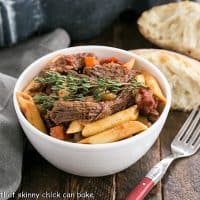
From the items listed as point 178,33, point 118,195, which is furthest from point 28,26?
point 118,195

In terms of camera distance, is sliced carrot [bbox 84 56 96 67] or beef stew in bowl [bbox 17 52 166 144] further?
sliced carrot [bbox 84 56 96 67]

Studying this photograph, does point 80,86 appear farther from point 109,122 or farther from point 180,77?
point 180,77

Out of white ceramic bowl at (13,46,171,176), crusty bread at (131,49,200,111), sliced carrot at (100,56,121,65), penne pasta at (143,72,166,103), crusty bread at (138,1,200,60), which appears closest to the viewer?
white ceramic bowl at (13,46,171,176)

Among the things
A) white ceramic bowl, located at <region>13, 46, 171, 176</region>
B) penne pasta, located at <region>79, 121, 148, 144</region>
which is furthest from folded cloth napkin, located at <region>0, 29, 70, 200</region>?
penne pasta, located at <region>79, 121, 148, 144</region>

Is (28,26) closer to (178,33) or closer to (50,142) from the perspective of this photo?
(178,33)

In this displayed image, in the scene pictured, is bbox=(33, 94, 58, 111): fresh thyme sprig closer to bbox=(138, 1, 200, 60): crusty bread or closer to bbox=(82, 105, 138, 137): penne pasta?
bbox=(82, 105, 138, 137): penne pasta

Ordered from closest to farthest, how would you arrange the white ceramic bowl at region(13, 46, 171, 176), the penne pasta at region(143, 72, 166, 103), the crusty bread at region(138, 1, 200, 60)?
the white ceramic bowl at region(13, 46, 171, 176), the penne pasta at region(143, 72, 166, 103), the crusty bread at region(138, 1, 200, 60)

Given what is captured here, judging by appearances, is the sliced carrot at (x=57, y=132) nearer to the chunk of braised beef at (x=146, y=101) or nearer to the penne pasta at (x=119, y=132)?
the penne pasta at (x=119, y=132)
